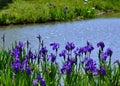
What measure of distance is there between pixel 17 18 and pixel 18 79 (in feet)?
74.6

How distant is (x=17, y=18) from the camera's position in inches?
1246

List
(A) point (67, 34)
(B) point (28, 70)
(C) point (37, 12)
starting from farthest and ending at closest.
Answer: (C) point (37, 12), (A) point (67, 34), (B) point (28, 70)

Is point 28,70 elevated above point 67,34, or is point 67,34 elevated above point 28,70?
point 28,70

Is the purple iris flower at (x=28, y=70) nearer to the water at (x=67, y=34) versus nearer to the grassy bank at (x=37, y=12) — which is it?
the water at (x=67, y=34)

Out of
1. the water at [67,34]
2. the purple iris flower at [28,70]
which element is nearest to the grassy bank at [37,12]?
the water at [67,34]

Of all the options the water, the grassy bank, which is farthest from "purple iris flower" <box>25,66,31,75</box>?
the grassy bank

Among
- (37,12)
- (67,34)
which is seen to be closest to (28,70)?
(67,34)

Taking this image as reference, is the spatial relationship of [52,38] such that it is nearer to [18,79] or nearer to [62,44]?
[62,44]

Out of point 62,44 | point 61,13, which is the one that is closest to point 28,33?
point 62,44

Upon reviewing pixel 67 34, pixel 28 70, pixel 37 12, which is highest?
pixel 28 70

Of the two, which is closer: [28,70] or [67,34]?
[28,70]

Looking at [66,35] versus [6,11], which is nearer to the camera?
[66,35]

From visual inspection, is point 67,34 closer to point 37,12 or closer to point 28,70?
point 37,12

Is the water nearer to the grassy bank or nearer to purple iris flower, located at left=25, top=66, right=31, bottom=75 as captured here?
the grassy bank
